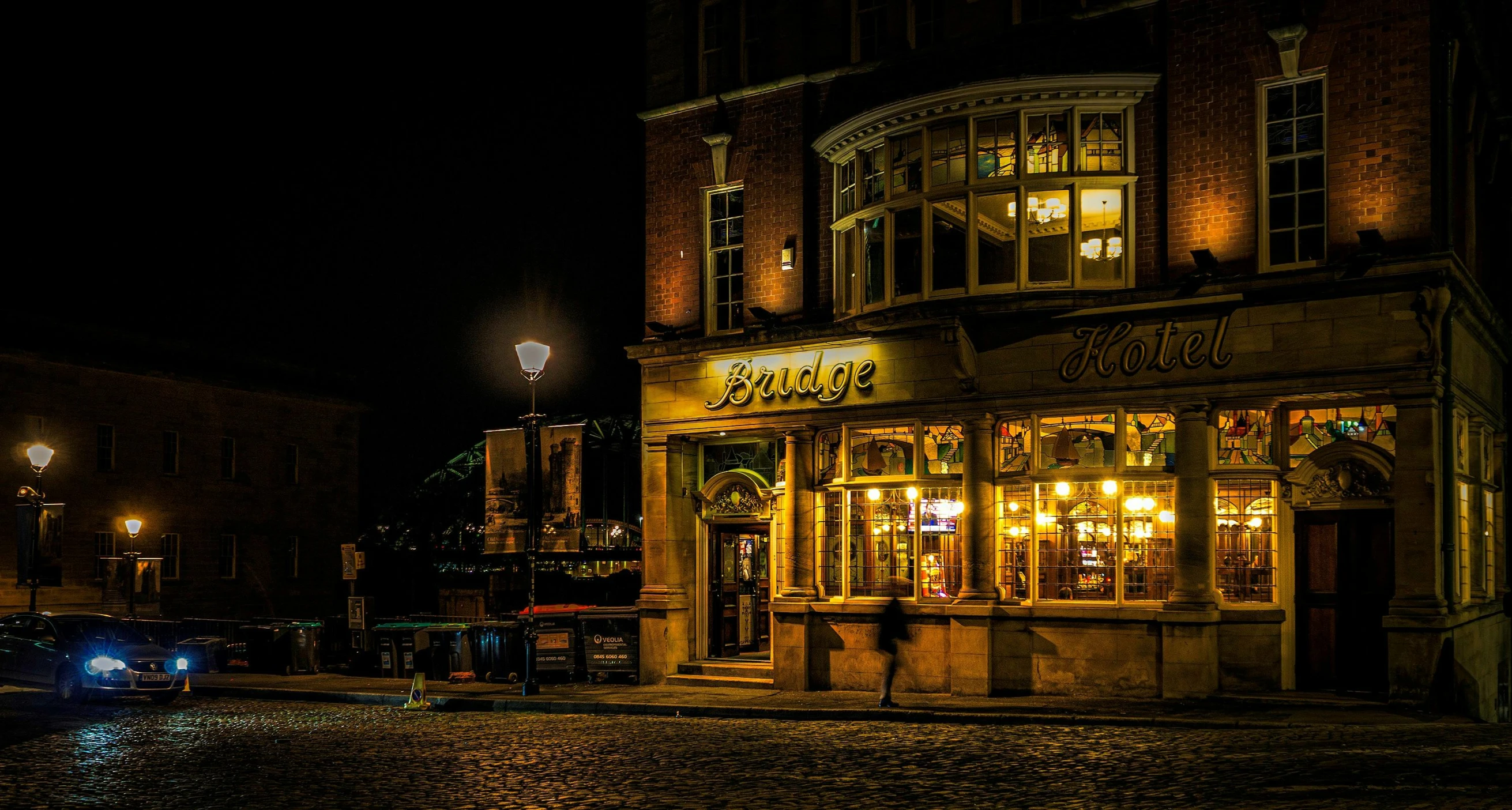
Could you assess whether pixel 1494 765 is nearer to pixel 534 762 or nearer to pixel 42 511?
pixel 534 762

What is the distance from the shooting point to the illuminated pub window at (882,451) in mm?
19922

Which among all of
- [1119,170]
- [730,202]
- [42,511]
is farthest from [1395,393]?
[42,511]

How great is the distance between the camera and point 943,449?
64.1ft

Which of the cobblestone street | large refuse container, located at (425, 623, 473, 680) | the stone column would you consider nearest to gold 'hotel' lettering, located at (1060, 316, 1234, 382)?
the stone column

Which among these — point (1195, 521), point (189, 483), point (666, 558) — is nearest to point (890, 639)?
point (1195, 521)

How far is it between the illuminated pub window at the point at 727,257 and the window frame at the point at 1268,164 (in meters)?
8.36

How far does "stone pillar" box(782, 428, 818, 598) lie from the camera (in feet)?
67.4

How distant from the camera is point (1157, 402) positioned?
17.5 m

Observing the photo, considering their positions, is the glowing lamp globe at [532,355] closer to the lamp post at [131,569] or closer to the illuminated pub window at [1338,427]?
the illuminated pub window at [1338,427]

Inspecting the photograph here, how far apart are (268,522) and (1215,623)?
1554 inches

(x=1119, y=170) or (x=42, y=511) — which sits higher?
(x=1119, y=170)

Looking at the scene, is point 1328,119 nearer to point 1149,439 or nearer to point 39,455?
point 1149,439

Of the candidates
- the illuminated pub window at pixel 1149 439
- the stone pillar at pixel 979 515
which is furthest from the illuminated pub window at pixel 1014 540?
the illuminated pub window at pixel 1149 439

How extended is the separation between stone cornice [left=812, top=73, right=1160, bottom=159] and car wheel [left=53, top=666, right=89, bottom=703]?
1525 centimetres
